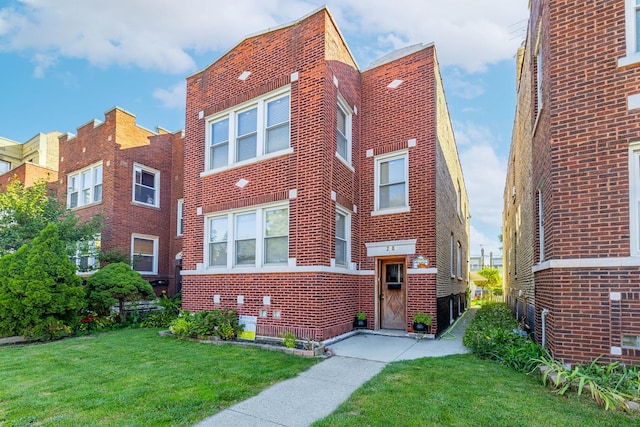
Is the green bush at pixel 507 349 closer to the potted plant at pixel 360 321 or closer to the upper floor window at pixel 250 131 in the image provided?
the potted plant at pixel 360 321

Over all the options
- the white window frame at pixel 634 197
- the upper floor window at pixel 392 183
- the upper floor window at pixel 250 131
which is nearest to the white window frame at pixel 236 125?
the upper floor window at pixel 250 131

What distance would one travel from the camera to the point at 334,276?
8.73 metres

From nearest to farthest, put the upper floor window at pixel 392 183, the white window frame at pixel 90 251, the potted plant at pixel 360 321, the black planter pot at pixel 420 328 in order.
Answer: the black planter pot at pixel 420 328 < the potted plant at pixel 360 321 < the upper floor window at pixel 392 183 < the white window frame at pixel 90 251

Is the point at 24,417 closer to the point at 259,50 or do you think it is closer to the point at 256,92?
the point at 256,92

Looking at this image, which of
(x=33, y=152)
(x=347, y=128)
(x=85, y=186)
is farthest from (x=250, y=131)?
(x=33, y=152)

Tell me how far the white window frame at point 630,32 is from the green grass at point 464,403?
4919mm

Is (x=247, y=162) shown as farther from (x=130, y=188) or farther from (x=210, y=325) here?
(x=130, y=188)

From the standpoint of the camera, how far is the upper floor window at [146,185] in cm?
1499

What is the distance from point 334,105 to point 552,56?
15.3ft

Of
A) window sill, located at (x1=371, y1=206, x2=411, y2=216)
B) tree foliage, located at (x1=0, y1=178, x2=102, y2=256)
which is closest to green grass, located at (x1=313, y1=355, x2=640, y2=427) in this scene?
window sill, located at (x1=371, y1=206, x2=411, y2=216)

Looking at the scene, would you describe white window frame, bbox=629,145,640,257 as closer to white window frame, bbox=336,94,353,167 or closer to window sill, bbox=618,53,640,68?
window sill, bbox=618,53,640,68

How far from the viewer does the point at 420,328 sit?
351 inches

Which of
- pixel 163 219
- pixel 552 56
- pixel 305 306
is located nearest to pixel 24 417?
pixel 305 306

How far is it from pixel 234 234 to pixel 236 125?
9.95 ft
